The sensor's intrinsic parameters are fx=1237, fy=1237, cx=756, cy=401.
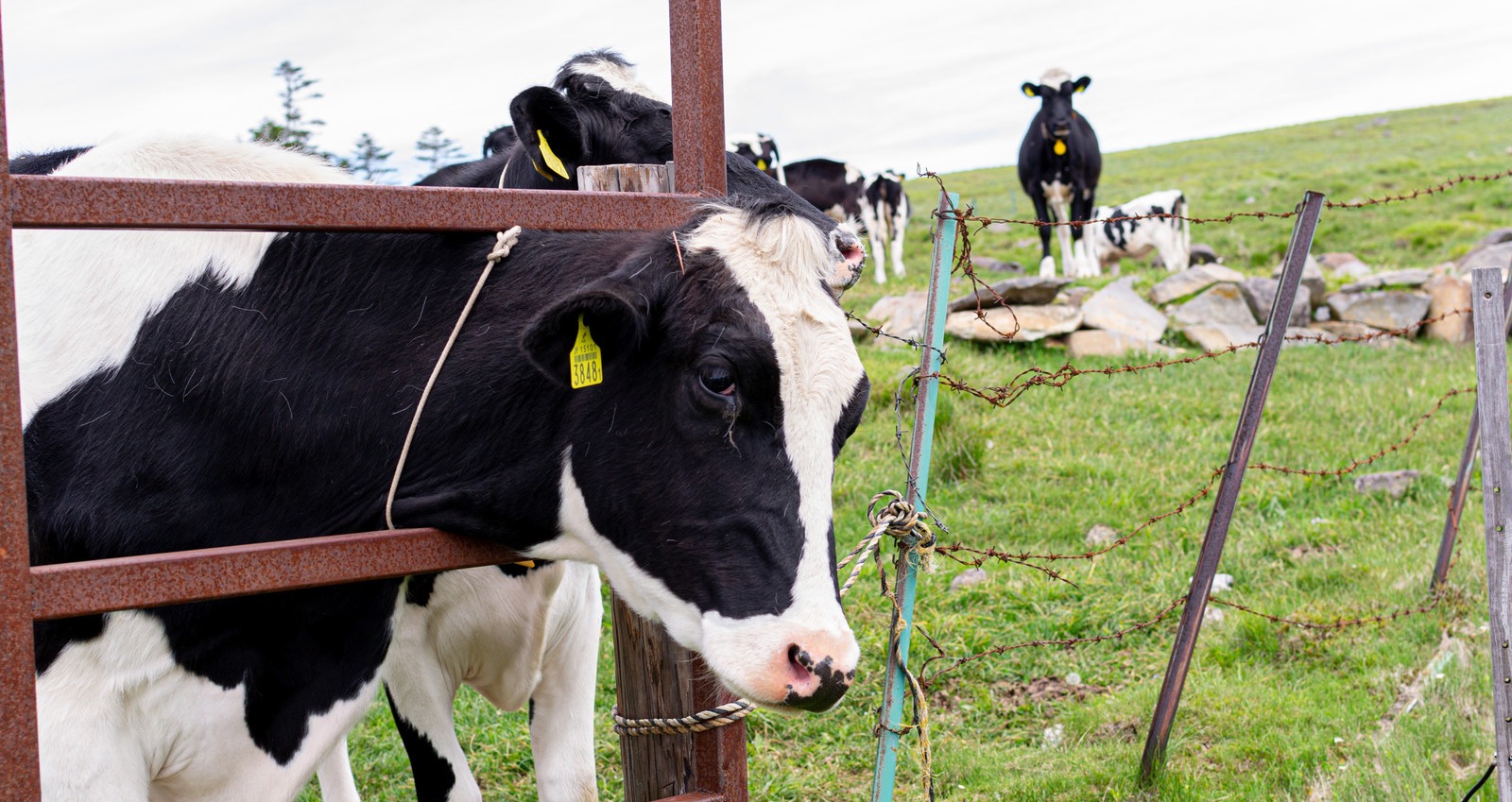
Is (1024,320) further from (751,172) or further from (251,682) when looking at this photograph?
(251,682)

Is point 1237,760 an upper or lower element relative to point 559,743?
lower

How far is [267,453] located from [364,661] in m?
0.51

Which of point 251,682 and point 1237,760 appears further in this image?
point 1237,760

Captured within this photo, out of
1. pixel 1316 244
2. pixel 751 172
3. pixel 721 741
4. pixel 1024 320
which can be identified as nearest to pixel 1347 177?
pixel 1316 244

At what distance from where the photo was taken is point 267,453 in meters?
2.50

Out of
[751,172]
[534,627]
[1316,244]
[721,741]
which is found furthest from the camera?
[1316,244]

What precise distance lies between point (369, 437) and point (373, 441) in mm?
11

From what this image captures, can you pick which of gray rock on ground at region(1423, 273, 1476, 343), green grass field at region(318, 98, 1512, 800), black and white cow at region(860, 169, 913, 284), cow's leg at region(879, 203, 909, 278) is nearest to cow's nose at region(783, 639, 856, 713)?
green grass field at region(318, 98, 1512, 800)

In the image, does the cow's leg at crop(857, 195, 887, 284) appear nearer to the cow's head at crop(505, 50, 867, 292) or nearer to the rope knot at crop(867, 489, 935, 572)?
the cow's head at crop(505, 50, 867, 292)

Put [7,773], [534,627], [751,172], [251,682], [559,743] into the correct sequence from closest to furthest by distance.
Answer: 1. [7,773]
2. [251,682]
3. [534,627]
4. [559,743]
5. [751,172]

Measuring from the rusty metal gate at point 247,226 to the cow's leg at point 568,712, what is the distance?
1150 millimetres

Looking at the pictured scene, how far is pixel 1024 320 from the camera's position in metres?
10.4

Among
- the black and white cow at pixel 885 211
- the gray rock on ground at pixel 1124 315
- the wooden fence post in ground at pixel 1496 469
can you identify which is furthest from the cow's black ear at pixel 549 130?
the black and white cow at pixel 885 211

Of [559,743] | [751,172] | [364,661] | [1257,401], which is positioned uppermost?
[751,172]
